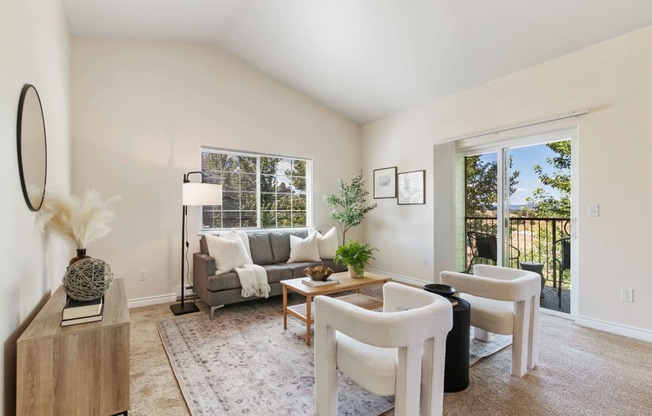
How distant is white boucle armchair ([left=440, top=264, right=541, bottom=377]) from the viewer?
205 cm

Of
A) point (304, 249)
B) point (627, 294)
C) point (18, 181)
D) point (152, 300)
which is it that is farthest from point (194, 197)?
point (627, 294)

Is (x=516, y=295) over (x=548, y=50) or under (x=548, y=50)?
under

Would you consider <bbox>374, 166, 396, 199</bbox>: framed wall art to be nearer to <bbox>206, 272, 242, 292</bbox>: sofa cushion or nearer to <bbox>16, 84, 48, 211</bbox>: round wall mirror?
<bbox>206, 272, 242, 292</bbox>: sofa cushion

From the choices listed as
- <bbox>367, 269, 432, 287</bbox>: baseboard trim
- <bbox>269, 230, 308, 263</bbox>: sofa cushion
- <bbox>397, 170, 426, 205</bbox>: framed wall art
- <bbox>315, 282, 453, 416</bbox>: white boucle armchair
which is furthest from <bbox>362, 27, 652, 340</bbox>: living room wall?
<bbox>269, 230, 308, 263</bbox>: sofa cushion

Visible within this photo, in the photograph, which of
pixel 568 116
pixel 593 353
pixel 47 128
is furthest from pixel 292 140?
pixel 593 353

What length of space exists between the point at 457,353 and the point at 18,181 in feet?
8.31

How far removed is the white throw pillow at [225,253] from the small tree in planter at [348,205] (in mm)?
1738

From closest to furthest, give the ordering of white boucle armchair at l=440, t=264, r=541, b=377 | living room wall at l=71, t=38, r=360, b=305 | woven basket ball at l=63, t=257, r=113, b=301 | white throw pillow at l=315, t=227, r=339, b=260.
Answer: woven basket ball at l=63, t=257, r=113, b=301, white boucle armchair at l=440, t=264, r=541, b=377, living room wall at l=71, t=38, r=360, b=305, white throw pillow at l=315, t=227, r=339, b=260

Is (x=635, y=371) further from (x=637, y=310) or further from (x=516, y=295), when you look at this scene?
(x=516, y=295)

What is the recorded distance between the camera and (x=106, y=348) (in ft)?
4.74

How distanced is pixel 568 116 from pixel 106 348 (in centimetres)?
A: 400

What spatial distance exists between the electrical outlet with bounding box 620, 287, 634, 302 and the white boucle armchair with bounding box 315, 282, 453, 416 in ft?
7.63

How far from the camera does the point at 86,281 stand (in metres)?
A: 1.60

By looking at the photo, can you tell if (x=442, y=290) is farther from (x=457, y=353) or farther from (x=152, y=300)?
(x=152, y=300)
